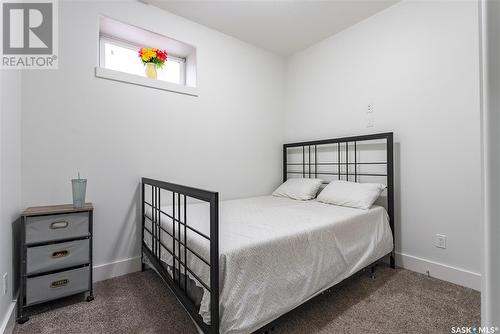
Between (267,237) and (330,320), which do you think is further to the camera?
(330,320)

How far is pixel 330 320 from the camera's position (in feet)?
4.78

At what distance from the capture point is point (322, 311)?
1545 millimetres

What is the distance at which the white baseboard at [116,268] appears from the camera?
1.96 meters

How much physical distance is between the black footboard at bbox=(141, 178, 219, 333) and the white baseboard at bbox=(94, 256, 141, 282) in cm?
9

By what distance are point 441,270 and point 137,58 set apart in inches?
131

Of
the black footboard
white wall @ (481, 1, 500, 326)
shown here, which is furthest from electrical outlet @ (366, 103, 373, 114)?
white wall @ (481, 1, 500, 326)

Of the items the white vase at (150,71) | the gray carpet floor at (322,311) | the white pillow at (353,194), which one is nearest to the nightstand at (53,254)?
the gray carpet floor at (322,311)

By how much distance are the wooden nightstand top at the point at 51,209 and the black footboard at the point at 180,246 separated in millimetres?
474

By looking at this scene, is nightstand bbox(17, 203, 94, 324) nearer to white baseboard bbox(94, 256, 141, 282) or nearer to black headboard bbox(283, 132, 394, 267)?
white baseboard bbox(94, 256, 141, 282)

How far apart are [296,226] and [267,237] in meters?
0.31

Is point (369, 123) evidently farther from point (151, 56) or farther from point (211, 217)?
point (151, 56)

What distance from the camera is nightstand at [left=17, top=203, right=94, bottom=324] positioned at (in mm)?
1487

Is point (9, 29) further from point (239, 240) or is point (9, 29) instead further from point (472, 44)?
point (472, 44)

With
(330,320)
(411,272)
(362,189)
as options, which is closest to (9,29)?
(330,320)
